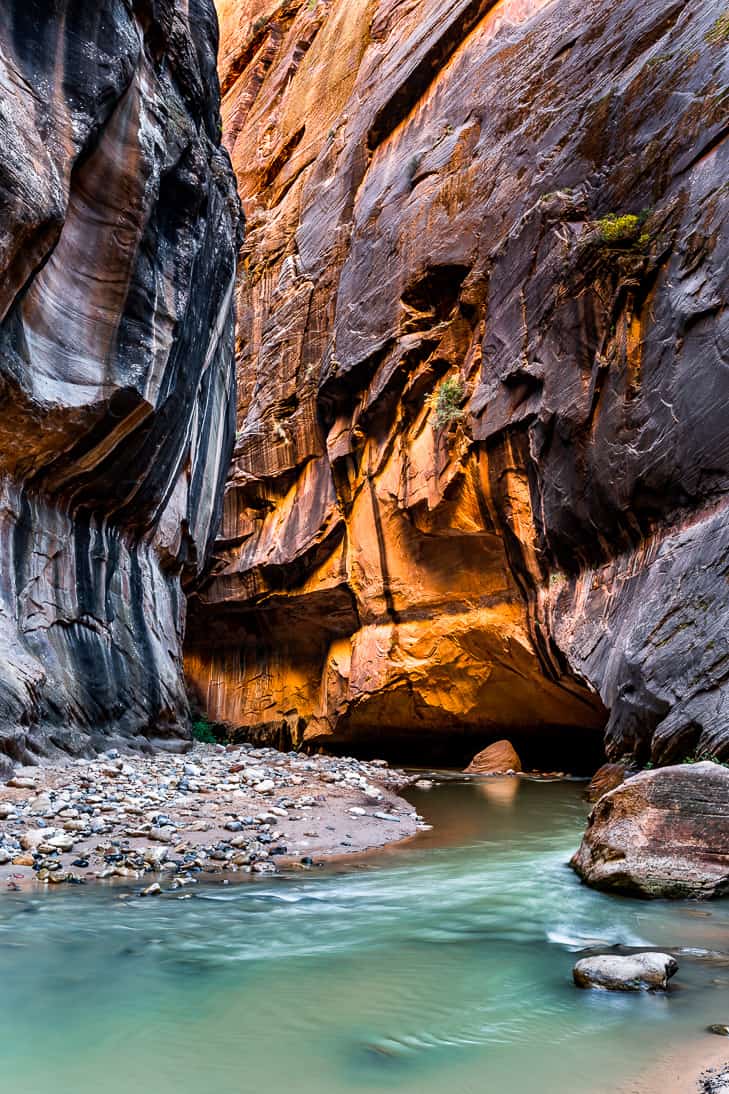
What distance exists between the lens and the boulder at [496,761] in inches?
674

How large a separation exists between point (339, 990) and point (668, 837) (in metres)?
2.87

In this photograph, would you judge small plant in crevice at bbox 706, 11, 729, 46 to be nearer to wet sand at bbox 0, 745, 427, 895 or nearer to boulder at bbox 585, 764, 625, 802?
boulder at bbox 585, 764, 625, 802

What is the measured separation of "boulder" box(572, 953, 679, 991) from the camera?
3391mm

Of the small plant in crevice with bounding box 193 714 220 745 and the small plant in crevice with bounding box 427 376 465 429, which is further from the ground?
the small plant in crevice with bounding box 427 376 465 429

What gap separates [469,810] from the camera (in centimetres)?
1012

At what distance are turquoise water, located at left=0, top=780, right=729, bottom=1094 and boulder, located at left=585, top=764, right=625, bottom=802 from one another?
4.38m

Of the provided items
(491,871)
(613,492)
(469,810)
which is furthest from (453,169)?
(491,871)

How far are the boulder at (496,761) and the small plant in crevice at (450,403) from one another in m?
7.61

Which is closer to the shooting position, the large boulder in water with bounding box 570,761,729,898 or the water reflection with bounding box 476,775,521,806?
the large boulder in water with bounding box 570,761,729,898

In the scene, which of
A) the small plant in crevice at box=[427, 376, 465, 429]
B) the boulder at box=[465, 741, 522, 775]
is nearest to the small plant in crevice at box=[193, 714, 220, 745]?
the boulder at box=[465, 741, 522, 775]

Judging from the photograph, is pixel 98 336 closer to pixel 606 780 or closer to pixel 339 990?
pixel 606 780

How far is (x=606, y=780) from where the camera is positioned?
413 inches

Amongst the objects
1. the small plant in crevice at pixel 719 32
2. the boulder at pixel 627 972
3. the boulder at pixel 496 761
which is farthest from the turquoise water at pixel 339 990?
the small plant in crevice at pixel 719 32

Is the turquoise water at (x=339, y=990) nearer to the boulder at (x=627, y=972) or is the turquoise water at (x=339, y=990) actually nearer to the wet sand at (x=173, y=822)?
the boulder at (x=627, y=972)
